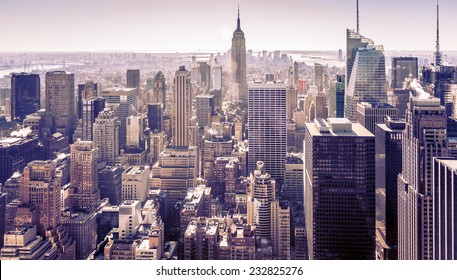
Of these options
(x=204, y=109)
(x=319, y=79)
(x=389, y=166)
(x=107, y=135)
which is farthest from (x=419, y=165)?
(x=107, y=135)

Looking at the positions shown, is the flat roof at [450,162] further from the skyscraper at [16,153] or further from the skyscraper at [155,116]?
the skyscraper at [16,153]

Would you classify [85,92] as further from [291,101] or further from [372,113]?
[372,113]

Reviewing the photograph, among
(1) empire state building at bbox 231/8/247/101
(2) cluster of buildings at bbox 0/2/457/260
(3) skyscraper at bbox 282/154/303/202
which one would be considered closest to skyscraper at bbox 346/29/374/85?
(2) cluster of buildings at bbox 0/2/457/260

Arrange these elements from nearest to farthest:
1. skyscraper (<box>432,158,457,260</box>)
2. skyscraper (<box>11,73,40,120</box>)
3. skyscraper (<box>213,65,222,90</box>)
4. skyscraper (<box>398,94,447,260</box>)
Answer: skyscraper (<box>432,158,457,260</box>), skyscraper (<box>398,94,447,260</box>), skyscraper (<box>11,73,40,120</box>), skyscraper (<box>213,65,222,90</box>)

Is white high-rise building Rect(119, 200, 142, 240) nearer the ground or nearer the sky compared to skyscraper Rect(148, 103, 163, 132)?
nearer the ground

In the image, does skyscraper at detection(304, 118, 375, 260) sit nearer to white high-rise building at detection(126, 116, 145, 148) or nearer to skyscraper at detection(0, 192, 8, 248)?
white high-rise building at detection(126, 116, 145, 148)

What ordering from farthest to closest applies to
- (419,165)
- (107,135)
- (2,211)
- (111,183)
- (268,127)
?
1. (268,127)
2. (107,135)
3. (111,183)
4. (2,211)
5. (419,165)

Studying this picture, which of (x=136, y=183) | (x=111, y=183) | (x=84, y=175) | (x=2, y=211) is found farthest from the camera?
(x=84, y=175)
